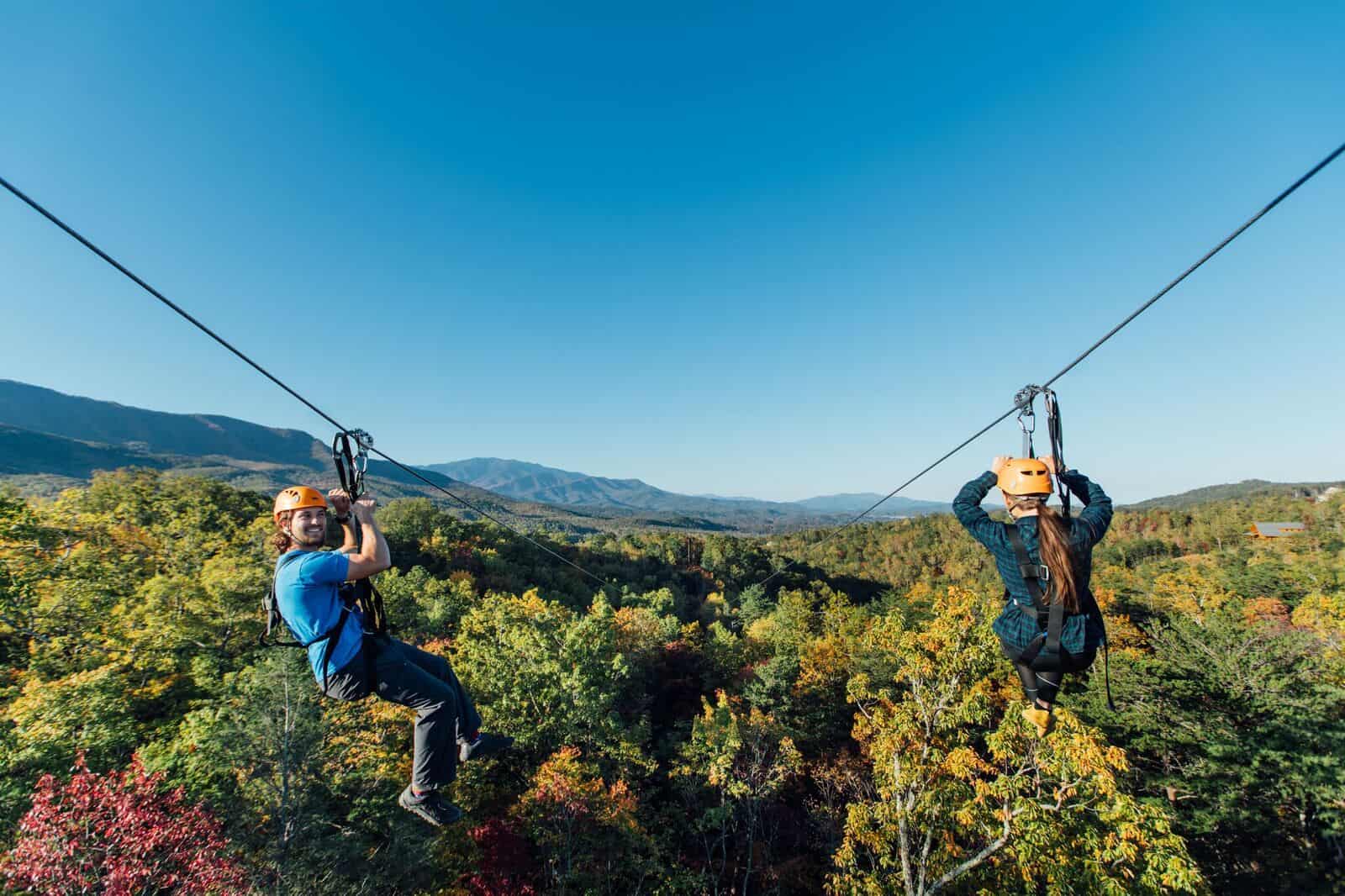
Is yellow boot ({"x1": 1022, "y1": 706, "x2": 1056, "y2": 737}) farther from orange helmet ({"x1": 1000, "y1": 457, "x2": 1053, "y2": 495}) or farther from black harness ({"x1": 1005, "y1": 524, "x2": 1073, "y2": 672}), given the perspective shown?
orange helmet ({"x1": 1000, "y1": 457, "x2": 1053, "y2": 495})

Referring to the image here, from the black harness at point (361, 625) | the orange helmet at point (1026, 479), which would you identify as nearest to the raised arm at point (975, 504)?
the orange helmet at point (1026, 479)

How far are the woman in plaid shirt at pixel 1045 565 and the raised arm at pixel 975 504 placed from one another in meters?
0.03

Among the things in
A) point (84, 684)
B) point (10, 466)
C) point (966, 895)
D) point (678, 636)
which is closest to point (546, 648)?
point (84, 684)

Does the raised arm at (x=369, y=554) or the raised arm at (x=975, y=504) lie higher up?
the raised arm at (x=975, y=504)

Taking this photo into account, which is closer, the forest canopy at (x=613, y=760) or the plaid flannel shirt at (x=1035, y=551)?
the plaid flannel shirt at (x=1035, y=551)

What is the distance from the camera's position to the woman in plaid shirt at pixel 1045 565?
3322 millimetres

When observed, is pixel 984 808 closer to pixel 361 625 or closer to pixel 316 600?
pixel 361 625

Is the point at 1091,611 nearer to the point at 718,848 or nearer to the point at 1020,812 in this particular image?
the point at 1020,812

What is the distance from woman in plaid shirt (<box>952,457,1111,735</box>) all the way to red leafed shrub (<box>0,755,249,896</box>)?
14.4 metres

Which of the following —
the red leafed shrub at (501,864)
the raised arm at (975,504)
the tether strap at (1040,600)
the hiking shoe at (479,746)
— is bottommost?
the red leafed shrub at (501,864)

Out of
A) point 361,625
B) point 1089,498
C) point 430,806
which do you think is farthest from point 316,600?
point 1089,498

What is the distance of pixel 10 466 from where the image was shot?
173 meters

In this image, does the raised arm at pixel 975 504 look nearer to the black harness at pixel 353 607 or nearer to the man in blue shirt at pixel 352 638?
the man in blue shirt at pixel 352 638

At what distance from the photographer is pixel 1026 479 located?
11.3 feet
